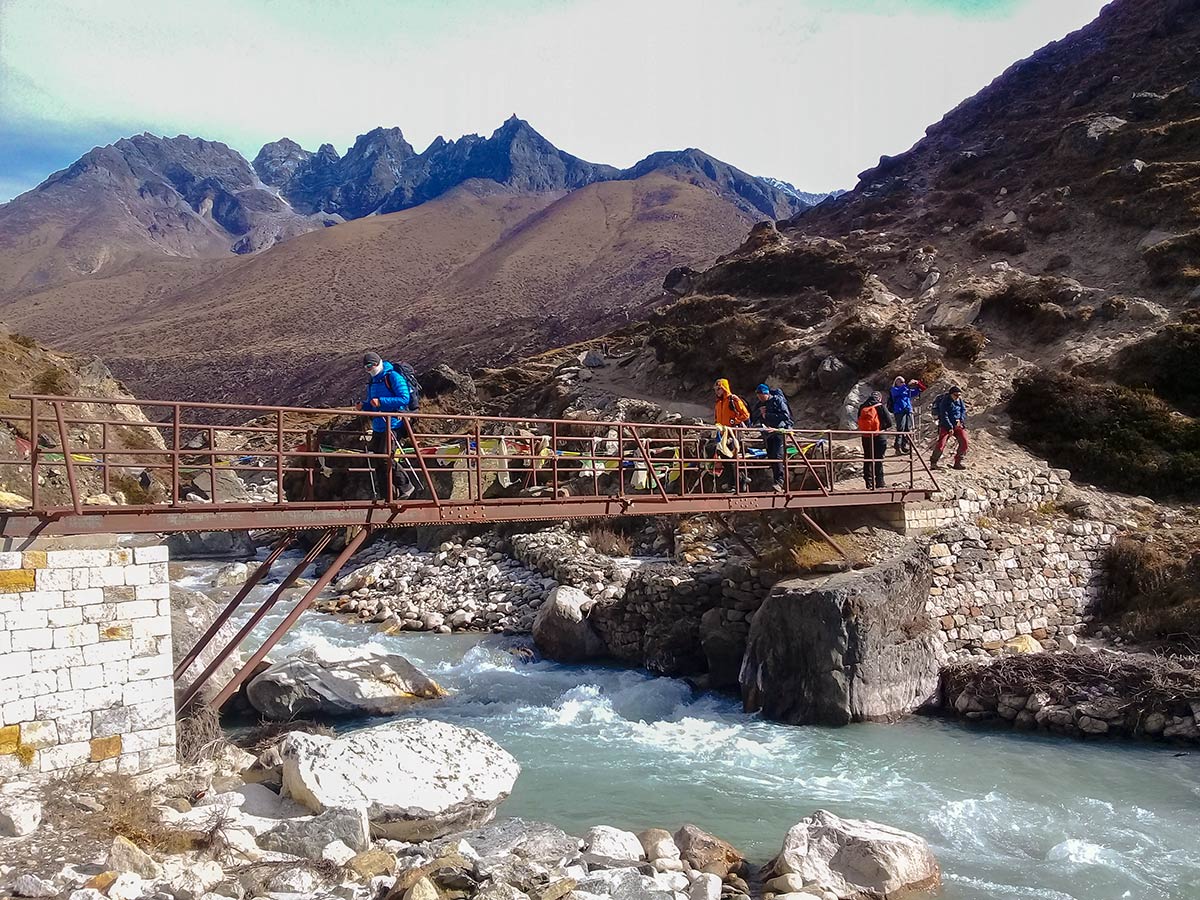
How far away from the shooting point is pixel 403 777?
8.38m

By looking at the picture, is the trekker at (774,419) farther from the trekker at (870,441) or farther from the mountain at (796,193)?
the mountain at (796,193)

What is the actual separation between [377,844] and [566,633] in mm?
8746

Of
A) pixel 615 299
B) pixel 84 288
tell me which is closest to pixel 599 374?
pixel 615 299

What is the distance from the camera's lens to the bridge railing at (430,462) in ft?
29.6

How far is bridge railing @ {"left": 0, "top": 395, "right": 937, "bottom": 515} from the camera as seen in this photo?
902cm

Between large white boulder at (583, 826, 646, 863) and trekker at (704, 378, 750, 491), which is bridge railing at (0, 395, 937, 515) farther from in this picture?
large white boulder at (583, 826, 646, 863)

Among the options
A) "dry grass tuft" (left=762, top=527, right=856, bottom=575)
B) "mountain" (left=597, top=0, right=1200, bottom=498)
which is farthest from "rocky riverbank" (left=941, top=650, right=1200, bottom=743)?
"mountain" (left=597, top=0, right=1200, bottom=498)

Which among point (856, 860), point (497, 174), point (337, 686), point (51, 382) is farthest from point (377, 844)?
point (497, 174)

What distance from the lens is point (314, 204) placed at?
18638cm

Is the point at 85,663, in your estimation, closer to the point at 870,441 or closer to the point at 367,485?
the point at 870,441

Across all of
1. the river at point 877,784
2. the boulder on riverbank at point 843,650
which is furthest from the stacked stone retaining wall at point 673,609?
the boulder on riverbank at point 843,650

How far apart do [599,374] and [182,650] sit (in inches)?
1053

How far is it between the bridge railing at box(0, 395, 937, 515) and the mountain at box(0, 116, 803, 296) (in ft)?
304

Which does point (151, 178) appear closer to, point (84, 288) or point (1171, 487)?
point (84, 288)
